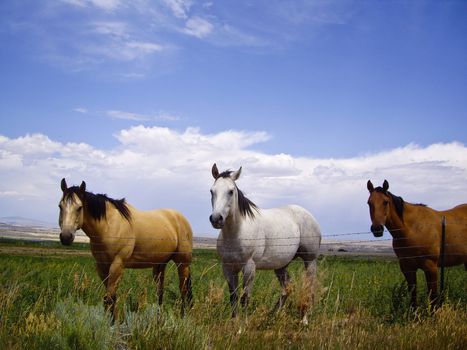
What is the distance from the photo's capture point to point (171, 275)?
33.1ft

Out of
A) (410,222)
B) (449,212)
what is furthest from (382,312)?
(449,212)

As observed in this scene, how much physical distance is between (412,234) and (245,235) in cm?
332

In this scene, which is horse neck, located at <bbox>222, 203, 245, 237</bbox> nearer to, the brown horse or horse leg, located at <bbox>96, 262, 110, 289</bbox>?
horse leg, located at <bbox>96, 262, 110, 289</bbox>

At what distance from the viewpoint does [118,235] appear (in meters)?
7.35

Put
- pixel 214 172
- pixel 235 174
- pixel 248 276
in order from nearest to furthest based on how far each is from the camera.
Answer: pixel 248 276 → pixel 235 174 → pixel 214 172

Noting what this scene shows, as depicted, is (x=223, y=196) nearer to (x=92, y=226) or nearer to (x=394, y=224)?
(x=92, y=226)

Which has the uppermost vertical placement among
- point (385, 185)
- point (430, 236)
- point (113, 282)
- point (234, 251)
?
point (385, 185)

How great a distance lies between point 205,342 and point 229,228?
236cm

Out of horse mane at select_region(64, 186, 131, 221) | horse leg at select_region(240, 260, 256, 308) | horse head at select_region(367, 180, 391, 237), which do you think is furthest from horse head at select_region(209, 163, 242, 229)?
horse head at select_region(367, 180, 391, 237)

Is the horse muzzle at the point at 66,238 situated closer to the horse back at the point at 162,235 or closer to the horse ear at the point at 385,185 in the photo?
the horse back at the point at 162,235

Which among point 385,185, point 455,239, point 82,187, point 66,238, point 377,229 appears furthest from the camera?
point 455,239

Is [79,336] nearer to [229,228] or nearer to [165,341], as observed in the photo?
[165,341]

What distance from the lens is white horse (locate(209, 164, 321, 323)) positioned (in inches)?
274

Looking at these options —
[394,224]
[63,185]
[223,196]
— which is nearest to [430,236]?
[394,224]
